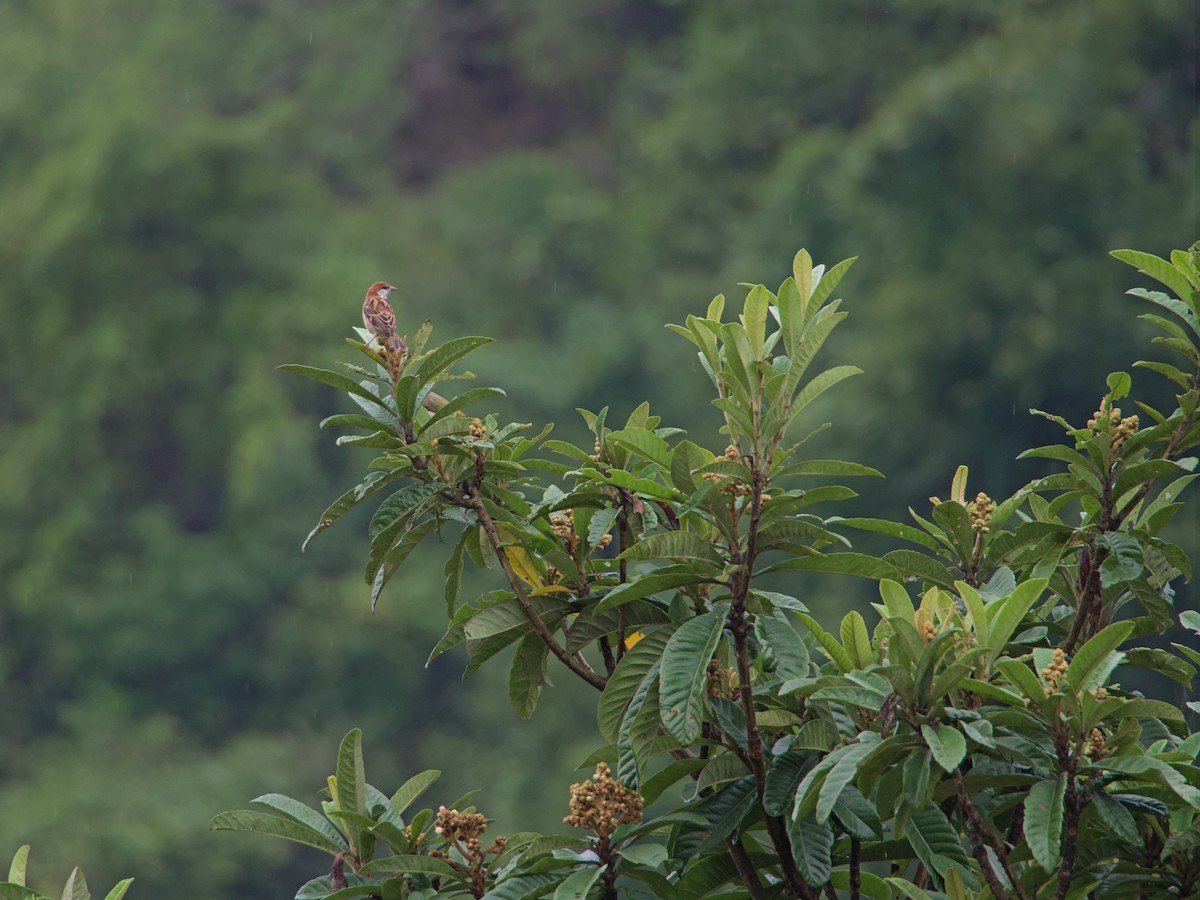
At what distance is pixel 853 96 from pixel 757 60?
56.4 inches

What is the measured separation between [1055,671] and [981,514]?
49cm

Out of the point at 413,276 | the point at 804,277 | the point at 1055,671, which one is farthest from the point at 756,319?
the point at 413,276

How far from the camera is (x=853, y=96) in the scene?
22.6 metres

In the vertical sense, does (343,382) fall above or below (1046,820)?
above

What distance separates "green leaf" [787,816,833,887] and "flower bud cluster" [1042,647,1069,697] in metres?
0.30

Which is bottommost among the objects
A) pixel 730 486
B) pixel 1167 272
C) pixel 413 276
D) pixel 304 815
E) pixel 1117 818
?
pixel 1117 818

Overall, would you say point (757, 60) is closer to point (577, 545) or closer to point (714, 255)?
point (714, 255)

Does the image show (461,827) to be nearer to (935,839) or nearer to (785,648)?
(785,648)

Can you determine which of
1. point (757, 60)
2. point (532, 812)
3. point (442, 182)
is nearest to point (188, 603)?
point (532, 812)

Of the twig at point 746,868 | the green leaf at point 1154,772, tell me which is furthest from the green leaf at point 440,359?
the green leaf at point 1154,772

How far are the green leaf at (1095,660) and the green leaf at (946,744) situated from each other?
145 millimetres

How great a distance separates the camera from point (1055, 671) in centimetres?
190

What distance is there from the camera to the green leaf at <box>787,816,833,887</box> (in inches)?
77.5

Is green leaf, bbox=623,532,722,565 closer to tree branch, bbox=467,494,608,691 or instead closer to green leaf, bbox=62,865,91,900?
tree branch, bbox=467,494,608,691
